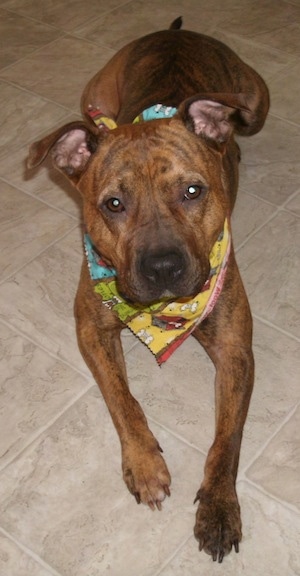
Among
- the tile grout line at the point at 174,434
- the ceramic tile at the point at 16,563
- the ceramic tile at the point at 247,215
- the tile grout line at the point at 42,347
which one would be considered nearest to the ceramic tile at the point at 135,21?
the ceramic tile at the point at 247,215

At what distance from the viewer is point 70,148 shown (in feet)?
11.8

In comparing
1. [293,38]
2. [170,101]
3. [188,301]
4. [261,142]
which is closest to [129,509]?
[188,301]

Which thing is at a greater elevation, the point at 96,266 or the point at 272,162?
the point at 96,266

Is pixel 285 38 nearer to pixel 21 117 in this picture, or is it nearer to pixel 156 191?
pixel 21 117

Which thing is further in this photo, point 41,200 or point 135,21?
point 135,21

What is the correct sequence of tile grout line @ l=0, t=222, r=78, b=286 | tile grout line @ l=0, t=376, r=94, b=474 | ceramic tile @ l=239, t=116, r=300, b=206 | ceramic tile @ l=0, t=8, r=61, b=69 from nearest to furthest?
tile grout line @ l=0, t=376, r=94, b=474, tile grout line @ l=0, t=222, r=78, b=286, ceramic tile @ l=239, t=116, r=300, b=206, ceramic tile @ l=0, t=8, r=61, b=69

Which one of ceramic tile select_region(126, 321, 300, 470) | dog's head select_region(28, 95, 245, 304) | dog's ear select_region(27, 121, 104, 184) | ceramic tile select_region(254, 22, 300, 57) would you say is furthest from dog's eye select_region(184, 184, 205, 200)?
ceramic tile select_region(254, 22, 300, 57)

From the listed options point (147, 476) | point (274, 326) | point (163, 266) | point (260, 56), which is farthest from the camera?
point (260, 56)

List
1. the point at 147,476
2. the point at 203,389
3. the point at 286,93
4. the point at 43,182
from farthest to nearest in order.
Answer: the point at 286,93, the point at 43,182, the point at 203,389, the point at 147,476

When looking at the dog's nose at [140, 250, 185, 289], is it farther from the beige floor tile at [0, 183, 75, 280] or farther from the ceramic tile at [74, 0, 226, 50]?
the ceramic tile at [74, 0, 226, 50]

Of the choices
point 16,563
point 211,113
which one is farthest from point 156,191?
point 16,563

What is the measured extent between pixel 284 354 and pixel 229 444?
717 mm

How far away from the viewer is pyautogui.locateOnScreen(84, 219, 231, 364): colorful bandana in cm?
365

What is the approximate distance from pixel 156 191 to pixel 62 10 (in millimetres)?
3865
